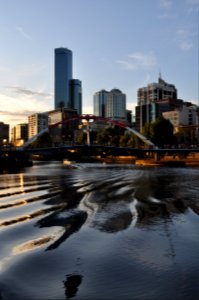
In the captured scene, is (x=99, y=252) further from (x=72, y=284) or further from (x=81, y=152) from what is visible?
(x=81, y=152)

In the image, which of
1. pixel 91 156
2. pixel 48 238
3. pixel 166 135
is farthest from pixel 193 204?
pixel 91 156

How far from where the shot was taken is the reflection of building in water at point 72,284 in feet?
33.8

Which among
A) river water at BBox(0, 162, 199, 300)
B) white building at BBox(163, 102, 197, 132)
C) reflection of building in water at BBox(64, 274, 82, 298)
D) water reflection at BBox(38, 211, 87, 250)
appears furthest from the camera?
white building at BBox(163, 102, 197, 132)

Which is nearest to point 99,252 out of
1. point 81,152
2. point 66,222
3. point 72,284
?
point 72,284

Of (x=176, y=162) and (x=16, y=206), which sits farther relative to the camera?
(x=176, y=162)

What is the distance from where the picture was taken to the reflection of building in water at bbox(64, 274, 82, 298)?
10.3 meters

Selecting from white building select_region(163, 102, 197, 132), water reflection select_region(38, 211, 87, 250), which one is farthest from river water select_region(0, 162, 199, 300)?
white building select_region(163, 102, 197, 132)

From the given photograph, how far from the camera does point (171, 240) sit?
52.5ft

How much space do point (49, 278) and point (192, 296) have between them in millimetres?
4277

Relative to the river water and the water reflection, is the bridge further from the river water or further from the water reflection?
the river water

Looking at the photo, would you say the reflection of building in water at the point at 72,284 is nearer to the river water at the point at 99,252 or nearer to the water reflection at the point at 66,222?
the river water at the point at 99,252

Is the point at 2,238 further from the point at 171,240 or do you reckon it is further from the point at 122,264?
the point at 171,240

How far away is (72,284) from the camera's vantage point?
10938 millimetres

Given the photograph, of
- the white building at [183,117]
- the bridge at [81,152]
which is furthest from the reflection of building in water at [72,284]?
the white building at [183,117]
